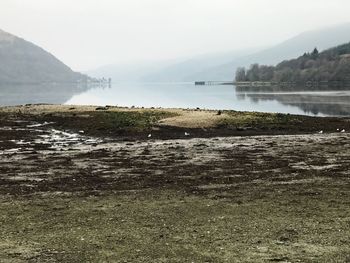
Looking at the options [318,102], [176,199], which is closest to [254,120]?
[176,199]

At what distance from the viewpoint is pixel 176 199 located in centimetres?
1995

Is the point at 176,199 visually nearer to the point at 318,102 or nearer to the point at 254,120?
the point at 254,120

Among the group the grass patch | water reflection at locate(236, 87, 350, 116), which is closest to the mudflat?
the grass patch

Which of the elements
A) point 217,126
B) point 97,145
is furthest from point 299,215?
point 217,126

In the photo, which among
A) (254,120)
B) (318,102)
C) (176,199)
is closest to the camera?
(176,199)

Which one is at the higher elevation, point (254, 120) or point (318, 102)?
point (254, 120)

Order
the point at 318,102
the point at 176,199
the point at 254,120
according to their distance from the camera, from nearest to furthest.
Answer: the point at 176,199 → the point at 254,120 → the point at 318,102

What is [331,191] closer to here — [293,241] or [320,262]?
[293,241]

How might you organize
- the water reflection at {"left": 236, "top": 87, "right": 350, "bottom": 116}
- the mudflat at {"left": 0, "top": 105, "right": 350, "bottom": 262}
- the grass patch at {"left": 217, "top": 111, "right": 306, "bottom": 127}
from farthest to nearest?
1. the water reflection at {"left": 236, "top": 87, "right": 350, "bottom": 116}
2. the grass patch at {"left": 217, "top": 111, "right": 306, "bottom": 127}
3. the mudflat at {"left": 0, "top": 105, "right": 350, "bottom": 262}

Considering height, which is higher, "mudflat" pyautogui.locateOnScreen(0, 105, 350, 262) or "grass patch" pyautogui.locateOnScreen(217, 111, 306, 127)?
"grass patch" pyautogui.locateOnScreen(217, 111, 306, 127)

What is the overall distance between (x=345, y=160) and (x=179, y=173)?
10.8m

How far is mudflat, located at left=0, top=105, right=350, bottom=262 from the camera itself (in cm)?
1364

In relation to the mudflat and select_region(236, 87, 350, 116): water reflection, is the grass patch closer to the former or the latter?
the mudflat

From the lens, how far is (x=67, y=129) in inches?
2093
